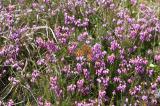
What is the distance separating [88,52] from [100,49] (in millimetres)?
130

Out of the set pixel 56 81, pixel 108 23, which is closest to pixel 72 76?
pixel 56 81

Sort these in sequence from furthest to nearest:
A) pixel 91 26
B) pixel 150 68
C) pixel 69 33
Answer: pixel 91 26 < pixel 69 33 < pixel 150 68

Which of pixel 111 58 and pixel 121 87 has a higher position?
pixel 111 58

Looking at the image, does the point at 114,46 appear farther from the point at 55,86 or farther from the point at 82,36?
the point at 55,86

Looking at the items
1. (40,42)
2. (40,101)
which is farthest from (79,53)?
(40,101)

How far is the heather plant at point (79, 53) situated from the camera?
412 cm

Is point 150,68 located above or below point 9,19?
below

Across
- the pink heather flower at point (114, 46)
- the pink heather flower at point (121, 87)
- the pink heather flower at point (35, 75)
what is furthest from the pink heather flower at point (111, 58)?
the pink heather flower at point (35, 75)

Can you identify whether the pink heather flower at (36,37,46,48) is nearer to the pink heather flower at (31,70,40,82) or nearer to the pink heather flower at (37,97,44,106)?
the pink heather flower at (31,70,40,82)

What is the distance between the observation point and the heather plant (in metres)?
4.12

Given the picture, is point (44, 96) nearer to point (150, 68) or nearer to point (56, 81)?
point (56, 81)

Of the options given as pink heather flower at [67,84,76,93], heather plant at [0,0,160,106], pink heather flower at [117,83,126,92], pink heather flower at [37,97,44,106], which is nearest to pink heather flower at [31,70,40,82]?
heather plant at [0,0,160,106]

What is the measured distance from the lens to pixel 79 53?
4.52 m

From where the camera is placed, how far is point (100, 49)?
4.50 metres
